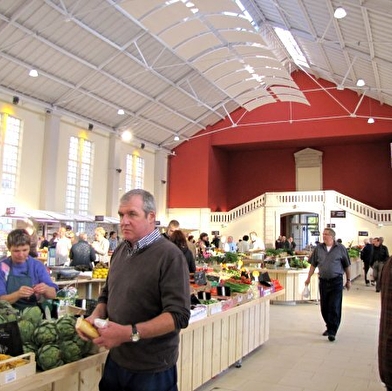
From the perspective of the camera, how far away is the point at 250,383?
14.7 ft

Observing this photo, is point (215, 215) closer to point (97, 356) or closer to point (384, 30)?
point (384, 30)

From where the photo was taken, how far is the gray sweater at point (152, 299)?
193 centimetres

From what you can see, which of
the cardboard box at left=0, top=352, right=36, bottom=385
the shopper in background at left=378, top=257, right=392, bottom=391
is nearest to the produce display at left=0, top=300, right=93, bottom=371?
the cardboard box at left=0, top=352, right=36, bottom=385

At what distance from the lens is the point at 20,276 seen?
3.15 metres

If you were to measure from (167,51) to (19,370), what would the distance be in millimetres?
15621

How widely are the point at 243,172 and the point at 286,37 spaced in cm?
929

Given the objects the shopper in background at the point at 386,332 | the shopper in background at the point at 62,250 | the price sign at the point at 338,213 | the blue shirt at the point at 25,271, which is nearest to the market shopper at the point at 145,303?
the shopper in background at the point at 386,332

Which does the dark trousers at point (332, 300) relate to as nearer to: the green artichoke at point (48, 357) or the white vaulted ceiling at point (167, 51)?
the green artichoke at point (48, 357)

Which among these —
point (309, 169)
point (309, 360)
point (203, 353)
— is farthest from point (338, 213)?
point (203, 353)

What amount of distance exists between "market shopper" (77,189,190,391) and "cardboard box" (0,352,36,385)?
1.17ft

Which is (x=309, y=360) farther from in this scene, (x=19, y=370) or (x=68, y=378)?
(x=19, y=370)

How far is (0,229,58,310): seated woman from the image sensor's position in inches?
121

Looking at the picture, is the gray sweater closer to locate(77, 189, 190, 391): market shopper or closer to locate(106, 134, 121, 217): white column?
locate(77, 189, 190, 391): market shopper

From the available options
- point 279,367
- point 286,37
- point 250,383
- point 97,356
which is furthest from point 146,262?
point 286,37
